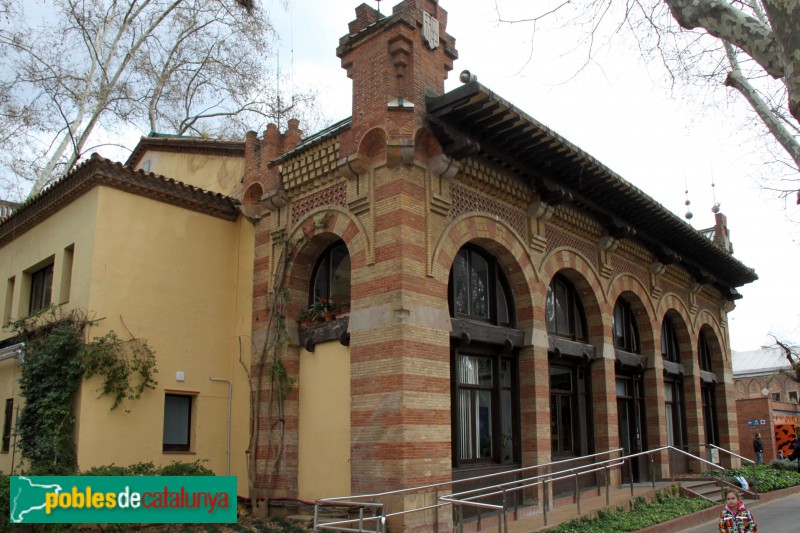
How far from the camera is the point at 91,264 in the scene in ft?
40.9

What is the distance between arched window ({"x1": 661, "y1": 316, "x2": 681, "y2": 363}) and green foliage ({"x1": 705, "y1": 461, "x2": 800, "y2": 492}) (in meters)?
3.49

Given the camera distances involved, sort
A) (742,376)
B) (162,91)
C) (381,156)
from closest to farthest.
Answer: (381,156) < (162,91) < (742,376)

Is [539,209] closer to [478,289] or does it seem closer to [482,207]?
[482,207]

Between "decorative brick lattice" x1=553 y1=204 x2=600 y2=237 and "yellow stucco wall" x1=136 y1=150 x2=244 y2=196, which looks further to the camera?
"yellow stucco wall" x1=136 y1=150 x2=244 y2=196

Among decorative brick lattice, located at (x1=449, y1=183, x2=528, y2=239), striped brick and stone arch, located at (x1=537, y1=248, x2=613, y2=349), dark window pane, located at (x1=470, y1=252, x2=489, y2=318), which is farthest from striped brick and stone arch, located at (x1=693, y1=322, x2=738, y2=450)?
dark window pane, located at (x1=470, y1=252, x2=489, y2=318)

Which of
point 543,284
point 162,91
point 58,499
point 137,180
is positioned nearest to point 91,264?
point 137,180

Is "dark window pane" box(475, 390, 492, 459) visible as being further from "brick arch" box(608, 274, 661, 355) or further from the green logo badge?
"brick arch" box(608, 274, 661, 355)

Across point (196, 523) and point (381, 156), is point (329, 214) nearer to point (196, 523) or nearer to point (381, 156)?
point (381, 156)

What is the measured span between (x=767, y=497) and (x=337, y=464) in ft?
38.7

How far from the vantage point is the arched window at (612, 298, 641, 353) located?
706 inches

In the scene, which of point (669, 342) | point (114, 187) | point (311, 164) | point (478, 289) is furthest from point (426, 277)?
point (669, 342)

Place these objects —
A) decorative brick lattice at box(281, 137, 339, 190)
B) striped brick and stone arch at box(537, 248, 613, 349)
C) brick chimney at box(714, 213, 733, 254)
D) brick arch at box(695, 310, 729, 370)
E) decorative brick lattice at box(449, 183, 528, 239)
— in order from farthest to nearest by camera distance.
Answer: brick chimney at box(714, 213, 733, 254)
brick arch at box(695, 310, 729, 370)
striped brick and stone arch at box(537, 248, 613, 349)
decorative brick lattice at box(281, 137, 339, 190)
decorative brick lattice at box(449, 183, 528, 239)

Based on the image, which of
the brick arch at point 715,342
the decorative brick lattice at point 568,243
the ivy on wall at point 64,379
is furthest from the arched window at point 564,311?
the ivy on wall at point 64,379

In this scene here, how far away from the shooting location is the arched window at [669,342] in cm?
2042
